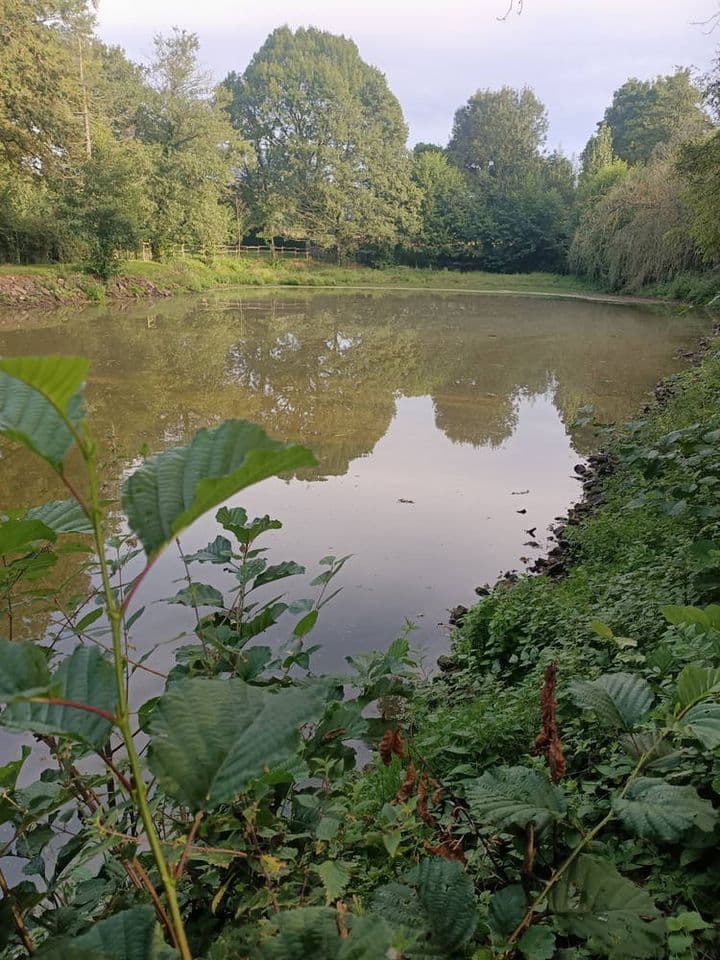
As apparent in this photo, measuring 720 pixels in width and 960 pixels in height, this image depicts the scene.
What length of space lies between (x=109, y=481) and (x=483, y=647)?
3.32 m

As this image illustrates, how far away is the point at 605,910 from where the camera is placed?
88 centimetres

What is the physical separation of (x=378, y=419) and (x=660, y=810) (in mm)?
7411

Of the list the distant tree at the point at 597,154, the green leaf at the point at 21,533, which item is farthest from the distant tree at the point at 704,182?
the distant tree at the point at 597,154

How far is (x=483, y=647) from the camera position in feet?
10.6

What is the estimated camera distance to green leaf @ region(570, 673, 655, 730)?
104cm

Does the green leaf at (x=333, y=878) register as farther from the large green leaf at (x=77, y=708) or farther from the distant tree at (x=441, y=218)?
the distant tree at (x=441, y=218)

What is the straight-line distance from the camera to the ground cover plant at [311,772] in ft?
1.67

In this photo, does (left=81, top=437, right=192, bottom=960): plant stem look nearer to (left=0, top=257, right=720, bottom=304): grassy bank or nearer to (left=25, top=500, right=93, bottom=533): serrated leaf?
(left=25, top=500, right=93, bottom=533): serrated leaf

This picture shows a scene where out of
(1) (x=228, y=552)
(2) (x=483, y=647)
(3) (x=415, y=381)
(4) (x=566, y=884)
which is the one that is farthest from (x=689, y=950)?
(3) (x=415, y=381)

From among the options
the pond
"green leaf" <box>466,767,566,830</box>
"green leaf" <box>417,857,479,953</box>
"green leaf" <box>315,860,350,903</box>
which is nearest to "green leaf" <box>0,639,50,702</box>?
the pond

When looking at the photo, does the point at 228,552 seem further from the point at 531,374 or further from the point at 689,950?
the point at 531,374

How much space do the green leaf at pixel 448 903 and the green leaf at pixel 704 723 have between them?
1.13 ft

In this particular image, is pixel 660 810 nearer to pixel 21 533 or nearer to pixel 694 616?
pixel 694 616

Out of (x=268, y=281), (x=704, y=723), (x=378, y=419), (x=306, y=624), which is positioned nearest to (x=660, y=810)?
(x=704, y=723)
